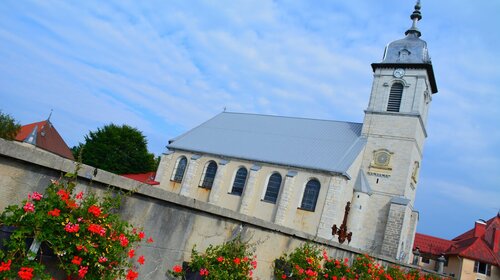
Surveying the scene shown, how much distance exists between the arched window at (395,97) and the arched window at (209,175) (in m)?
13.4

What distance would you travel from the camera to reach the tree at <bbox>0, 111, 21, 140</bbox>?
38.2m

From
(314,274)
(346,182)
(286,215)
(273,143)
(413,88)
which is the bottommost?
(314,274)

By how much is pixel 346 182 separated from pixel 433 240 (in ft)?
107

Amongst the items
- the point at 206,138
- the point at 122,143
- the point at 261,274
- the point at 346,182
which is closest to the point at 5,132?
the point at 122,143

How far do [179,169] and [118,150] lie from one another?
20.0 metres

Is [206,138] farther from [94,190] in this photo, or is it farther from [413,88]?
[94,190]

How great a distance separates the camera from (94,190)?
3.77 metres

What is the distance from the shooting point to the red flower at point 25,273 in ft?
9.52

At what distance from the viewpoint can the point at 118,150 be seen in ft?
158

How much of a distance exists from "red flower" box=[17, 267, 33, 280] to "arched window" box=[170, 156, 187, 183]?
28.1 metres

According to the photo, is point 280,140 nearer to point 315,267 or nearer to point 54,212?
point 315,267

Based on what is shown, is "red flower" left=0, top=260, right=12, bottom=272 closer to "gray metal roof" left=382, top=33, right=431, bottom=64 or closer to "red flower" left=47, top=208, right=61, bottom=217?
"red flower" left=47, top=208, right=61, bottom=217

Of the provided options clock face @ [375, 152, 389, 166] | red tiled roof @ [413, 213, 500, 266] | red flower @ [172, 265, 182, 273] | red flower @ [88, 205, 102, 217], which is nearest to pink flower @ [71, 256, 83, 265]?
red flower @ [88, 205, 102, 217]

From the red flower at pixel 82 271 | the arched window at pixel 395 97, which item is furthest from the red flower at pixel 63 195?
the arched window at pixel 395 97
